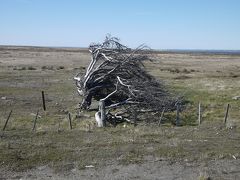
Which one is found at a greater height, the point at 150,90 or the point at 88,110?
the point at 150,90

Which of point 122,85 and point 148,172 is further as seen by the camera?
point 122,85

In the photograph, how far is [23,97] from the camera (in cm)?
2895

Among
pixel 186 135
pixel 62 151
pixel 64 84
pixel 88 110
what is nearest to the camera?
pixel 62 151

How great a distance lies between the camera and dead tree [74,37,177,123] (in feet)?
70.0

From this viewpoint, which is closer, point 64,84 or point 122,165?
point 122,165

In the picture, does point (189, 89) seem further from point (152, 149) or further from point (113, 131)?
point (152, 149)

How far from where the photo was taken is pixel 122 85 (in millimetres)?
22562

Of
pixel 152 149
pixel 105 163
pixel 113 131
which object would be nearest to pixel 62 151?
pixel 105 163

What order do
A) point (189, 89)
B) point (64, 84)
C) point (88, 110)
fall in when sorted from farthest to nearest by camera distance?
1. point (64, 84)
2. point (189, 89)
3. point (88, 110)

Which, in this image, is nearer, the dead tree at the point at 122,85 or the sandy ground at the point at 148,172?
the sandy ground at the point at 148,172

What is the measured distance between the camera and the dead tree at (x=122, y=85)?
21.3 meters

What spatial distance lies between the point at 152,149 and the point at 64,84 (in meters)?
26.4

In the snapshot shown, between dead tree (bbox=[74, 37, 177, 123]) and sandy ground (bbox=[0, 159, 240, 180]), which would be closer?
sandy ground (bbox=[0, 159, 240, 180])

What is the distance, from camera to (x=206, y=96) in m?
30.5
